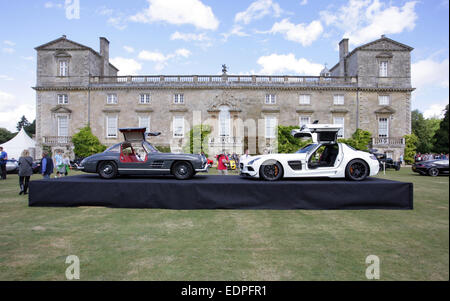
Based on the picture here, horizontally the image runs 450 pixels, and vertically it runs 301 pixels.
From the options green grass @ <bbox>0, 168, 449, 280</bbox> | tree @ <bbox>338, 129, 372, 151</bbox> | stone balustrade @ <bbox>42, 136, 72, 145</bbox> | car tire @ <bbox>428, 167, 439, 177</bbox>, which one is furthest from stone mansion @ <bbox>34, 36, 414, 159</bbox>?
green grass @ <bbox>0, 168, 449, 280</bbox>

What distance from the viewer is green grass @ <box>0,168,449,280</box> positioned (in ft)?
12.0

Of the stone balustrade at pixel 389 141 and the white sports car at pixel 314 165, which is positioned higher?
the stone balustrade at pixel 389 141

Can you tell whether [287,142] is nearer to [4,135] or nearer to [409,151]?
[409,151]

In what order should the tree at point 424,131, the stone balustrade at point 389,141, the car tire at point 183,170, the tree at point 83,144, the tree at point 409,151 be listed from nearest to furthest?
the car tire at point 183,170 → the tree at point 83,144 → the tree at point 409,151 → the stone balustrade at point 389,141 → the tree at point 424,131

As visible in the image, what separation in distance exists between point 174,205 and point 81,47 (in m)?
30.9

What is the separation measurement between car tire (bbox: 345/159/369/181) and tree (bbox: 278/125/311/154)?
18772mm

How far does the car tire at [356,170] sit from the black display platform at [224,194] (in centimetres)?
27

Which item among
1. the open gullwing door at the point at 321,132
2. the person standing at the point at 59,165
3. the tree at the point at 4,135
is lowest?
the person standing at the point at 59,165

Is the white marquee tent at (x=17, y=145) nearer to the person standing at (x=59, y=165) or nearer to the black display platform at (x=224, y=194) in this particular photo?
the person standing at (x=59, y=165)

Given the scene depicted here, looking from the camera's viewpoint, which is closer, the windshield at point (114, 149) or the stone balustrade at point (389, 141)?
the windshield at point (114, 149)

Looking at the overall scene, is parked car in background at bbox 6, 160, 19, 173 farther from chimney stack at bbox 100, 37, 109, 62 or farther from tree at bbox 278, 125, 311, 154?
tree at bbox 278, 125, 311, 154

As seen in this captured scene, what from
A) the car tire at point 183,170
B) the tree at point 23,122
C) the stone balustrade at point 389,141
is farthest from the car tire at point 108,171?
the tree at point 23,122

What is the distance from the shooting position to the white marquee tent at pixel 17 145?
28.5m
